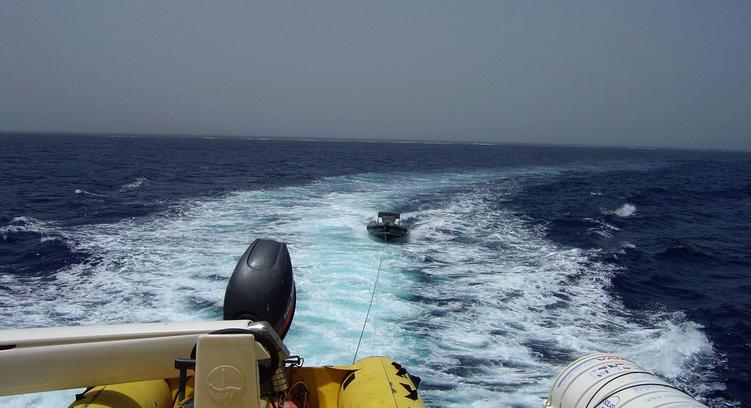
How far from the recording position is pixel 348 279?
9516mm

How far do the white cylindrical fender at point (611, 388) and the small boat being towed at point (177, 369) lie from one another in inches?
47.8

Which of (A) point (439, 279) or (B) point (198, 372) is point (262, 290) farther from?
(A) point (439, 279)

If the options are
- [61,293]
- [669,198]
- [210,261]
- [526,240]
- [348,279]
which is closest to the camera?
[61,293]

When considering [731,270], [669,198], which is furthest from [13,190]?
[669,198]

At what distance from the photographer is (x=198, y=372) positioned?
8.63 ft

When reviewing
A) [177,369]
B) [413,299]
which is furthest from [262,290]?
[413,299]

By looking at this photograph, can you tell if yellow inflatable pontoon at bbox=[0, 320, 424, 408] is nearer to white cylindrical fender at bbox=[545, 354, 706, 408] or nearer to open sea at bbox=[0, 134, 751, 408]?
white cylindrical fender at bbox=[545, 354, 706, 408]

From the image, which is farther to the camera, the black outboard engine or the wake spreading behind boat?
the black outboard engine

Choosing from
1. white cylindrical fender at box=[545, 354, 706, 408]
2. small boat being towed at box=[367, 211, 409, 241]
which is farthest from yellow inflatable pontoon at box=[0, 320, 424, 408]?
small boat being towed at box=[367, 211, 409, 241]

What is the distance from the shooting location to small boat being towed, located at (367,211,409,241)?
12.8 m

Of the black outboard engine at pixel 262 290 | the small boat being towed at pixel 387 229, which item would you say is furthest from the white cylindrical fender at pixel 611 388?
the small boat being towed at pixel 387 229

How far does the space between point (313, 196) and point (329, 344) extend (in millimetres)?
14506

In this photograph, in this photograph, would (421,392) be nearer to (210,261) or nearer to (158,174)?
(210,261)

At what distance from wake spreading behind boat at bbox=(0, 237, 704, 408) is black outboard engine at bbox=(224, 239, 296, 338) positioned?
31.4 inches
